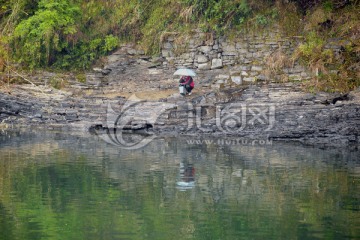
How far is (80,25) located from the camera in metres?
30.2

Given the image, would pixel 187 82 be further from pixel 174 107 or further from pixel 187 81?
pixel 174 107

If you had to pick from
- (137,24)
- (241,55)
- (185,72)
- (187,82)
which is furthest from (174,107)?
(137,24)

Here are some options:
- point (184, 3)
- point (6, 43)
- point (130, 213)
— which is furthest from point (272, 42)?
point (130, 213)

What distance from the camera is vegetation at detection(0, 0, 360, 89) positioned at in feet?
86.0

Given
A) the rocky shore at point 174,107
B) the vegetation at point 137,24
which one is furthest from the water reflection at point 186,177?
the vegetation at point 137,24

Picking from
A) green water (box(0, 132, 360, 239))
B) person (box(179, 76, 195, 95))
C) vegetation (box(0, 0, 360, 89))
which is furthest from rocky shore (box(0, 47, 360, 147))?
green water (box(0, 132, 360, 239))

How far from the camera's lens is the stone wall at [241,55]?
1029 inches

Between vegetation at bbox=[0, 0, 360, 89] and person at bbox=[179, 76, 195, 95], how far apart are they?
101 inches

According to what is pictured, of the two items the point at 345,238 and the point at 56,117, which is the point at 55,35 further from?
the point at 345,238

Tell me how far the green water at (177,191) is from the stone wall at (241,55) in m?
4.45

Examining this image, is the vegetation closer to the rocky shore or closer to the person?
the rocky shore

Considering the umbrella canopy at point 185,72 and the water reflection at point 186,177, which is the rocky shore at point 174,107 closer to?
the umbrella canopy at point 185,72

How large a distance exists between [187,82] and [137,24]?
4.95 meters

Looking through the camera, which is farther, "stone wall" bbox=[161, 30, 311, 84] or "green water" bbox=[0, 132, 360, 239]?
"stone wall" bbox=[161, 30, 311, 84]
